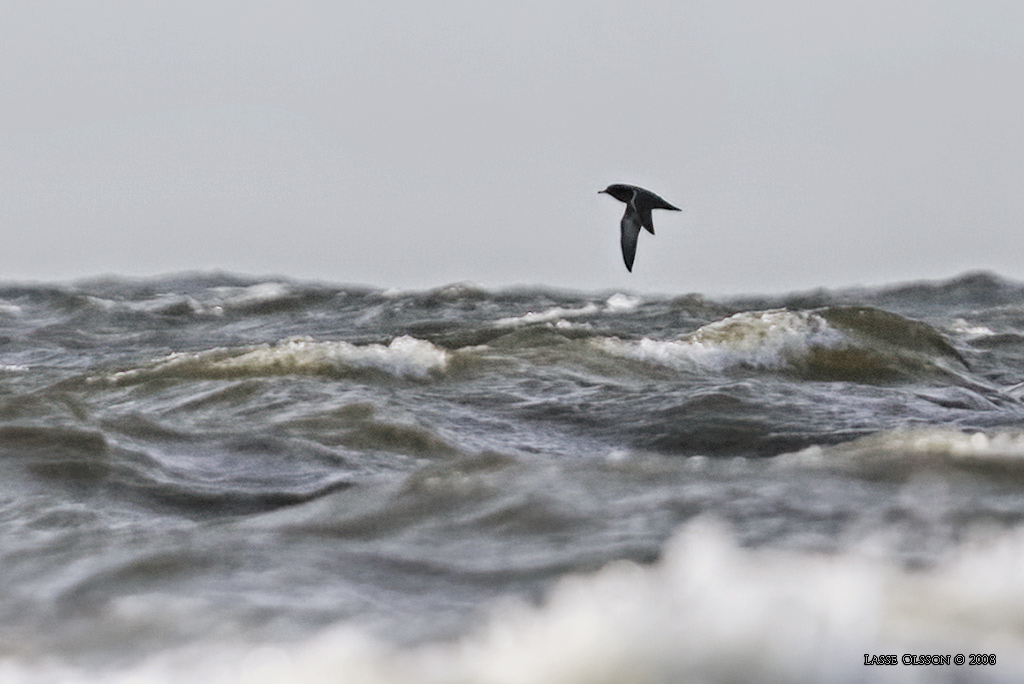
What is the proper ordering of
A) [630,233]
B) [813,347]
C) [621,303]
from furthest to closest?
A: [621,303]
[630,233]
[813,347]

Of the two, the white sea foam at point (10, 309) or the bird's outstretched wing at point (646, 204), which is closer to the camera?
the bird's outstretched wing at point (646, 204)

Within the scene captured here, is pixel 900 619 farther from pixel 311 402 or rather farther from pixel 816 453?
pixel 311 402

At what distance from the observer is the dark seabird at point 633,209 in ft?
38.6

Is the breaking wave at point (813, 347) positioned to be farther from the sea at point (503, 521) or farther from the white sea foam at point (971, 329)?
the white sea foam at point (971, 329)

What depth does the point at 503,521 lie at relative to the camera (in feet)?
14.0

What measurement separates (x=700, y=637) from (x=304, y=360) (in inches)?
223

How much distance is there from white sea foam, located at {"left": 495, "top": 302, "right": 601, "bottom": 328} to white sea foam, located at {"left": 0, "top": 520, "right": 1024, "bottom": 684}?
24.2 feet

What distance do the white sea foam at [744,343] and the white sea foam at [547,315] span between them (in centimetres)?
157

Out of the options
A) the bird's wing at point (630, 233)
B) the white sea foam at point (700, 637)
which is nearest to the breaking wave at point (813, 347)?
the bird's wing at point (630, 233)

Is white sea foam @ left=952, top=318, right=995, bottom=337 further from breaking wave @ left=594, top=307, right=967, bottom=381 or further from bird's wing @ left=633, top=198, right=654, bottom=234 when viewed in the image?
bird's wing @ left=633, top=198, right=654, bottom=234

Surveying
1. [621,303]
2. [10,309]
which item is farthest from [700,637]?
[10,309]

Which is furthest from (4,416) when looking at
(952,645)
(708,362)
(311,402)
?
(952,645)

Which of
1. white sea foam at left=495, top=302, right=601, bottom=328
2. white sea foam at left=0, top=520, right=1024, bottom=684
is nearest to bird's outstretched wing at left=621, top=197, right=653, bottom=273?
white sea foam at left=495, top=302, right=601, bottom=328

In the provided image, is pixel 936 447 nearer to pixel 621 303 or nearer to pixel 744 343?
pixel 744 343
